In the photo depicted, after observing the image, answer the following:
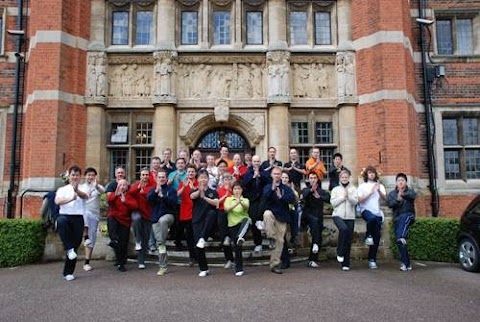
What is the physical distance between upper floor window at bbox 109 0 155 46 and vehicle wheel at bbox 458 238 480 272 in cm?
982

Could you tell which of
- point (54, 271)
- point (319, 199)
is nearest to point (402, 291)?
point (319, 199)

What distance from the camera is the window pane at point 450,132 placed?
13.1m

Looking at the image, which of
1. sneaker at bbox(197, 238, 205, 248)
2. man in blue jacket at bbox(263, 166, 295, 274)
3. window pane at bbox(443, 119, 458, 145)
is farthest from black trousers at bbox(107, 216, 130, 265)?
window pane at bbox(443, 119, 458, 145)

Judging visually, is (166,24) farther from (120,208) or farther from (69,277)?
(69,277)

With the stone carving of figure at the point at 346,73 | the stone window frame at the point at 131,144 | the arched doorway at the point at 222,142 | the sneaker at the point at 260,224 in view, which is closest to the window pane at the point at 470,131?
the stone carving of figure at the point at 346,73

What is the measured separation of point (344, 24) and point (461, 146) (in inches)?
212

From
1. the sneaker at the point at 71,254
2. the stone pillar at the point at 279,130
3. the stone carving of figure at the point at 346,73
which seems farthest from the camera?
the stone carving of figure at the point at 346,73

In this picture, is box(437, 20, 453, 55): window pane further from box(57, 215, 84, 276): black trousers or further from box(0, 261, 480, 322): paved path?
box(57, 215, 84, 276): black trousers

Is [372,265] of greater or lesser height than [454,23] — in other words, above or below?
below

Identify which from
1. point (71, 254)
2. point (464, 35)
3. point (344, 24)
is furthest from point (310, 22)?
point (71, 254)

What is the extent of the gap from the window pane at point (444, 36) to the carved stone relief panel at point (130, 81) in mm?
9450

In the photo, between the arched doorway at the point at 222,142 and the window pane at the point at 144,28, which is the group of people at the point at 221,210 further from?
the window pane at the point at 144,28

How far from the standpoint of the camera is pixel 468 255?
7793 millimetres

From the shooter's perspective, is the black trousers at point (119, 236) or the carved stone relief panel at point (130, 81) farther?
the carved stone relief panel at point (130, 81)
